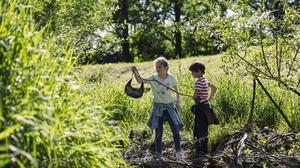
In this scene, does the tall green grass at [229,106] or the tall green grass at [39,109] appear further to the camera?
the tall green grass at [229,106]

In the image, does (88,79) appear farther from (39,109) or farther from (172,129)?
(39,109)

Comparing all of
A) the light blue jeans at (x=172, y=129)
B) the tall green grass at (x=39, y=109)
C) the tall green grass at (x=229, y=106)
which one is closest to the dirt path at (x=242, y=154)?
the light blue jeans at (x=172, y=129)

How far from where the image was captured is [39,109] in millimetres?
3363

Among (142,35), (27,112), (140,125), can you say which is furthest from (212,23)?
(142,35)

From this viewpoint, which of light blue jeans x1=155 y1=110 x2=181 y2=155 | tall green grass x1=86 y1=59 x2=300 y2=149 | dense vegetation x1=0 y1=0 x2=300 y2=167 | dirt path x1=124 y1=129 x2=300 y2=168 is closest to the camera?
dense vegetation x1=0 y1=0 x2=300 y2=167

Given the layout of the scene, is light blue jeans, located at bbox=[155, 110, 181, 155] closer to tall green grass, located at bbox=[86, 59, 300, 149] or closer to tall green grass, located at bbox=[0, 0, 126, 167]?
tall green grass, located at bbox=[86, 59, 300, 149]

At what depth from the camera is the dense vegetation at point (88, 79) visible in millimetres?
3377

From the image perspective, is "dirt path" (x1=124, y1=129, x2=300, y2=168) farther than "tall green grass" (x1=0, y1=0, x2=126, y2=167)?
Yes

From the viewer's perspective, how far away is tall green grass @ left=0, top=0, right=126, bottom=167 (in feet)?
10.7

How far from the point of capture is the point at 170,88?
6801mm

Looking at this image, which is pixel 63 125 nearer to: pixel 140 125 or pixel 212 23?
pixel 212 23

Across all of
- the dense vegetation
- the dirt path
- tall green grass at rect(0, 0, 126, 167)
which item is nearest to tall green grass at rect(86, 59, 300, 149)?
the dense vegetation

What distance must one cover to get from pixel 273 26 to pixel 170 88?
144 centimetres

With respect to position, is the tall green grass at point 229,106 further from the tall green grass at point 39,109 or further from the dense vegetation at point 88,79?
the tall green grass at point 39,109
